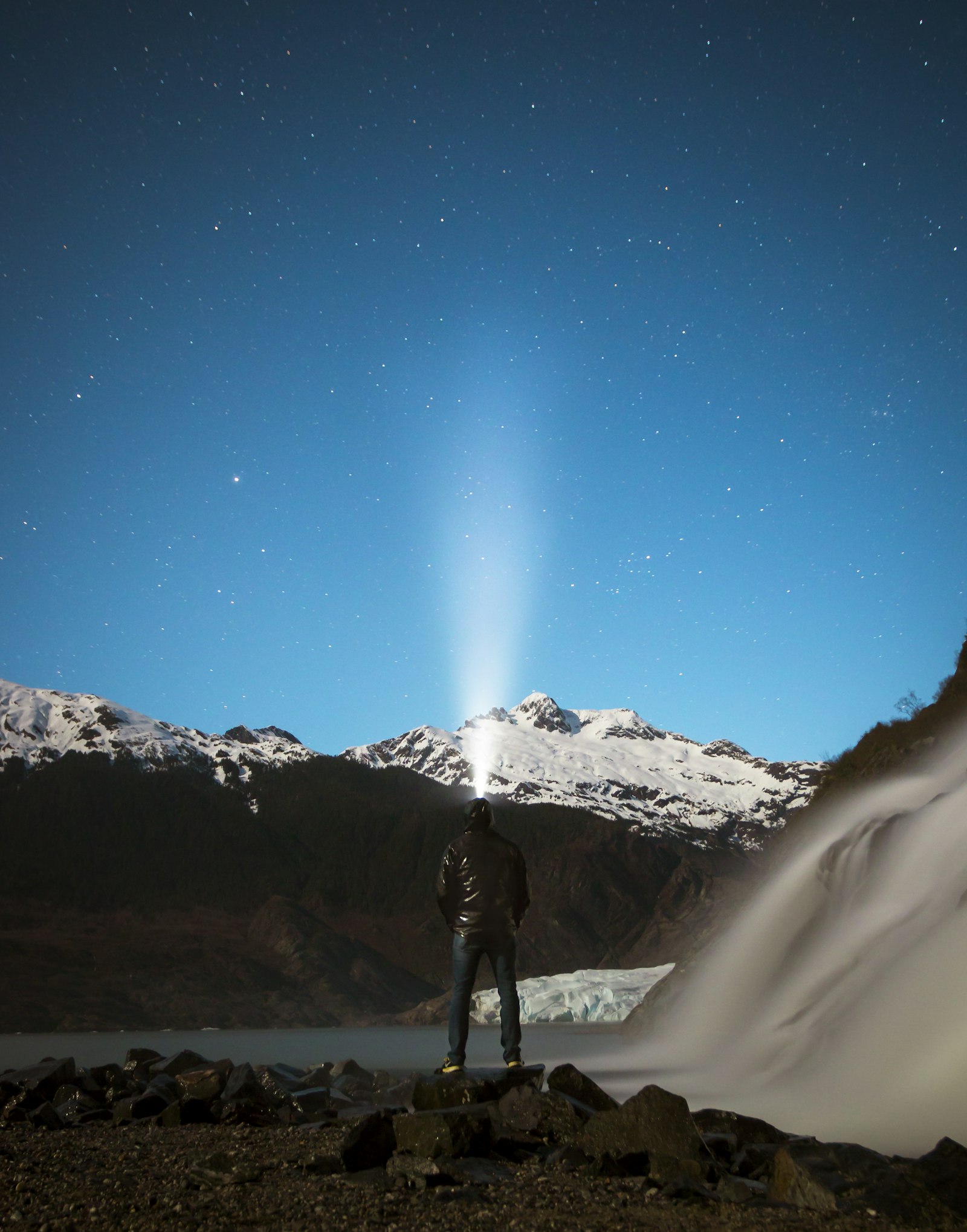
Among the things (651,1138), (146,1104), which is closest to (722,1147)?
(651,1138)

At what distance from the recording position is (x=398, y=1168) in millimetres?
6082

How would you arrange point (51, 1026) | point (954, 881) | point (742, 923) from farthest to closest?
point (51, 1026) → point (742, 923) → point (954, 881)

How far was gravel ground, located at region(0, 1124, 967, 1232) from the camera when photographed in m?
5.01

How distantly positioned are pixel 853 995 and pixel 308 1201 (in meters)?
8.83

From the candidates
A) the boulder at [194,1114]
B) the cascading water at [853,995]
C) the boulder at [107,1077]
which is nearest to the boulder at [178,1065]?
the boulder at [107,1077]

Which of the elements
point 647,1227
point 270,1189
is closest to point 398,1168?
point 270,1189

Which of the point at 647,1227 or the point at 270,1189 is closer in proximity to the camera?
the point at 647,1227

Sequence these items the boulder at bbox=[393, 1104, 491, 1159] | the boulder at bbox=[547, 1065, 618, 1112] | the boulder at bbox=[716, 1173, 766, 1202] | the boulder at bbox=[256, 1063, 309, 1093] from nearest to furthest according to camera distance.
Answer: the boulder at bbox=[716, 1173, 766, 1202] → the boulder at bbox=[393, 1104, 491, 1159] → the boulder at bbox=[547, 1065, 618, 1112] → the boulder at bbox=[256, 1063, 309, 1093]

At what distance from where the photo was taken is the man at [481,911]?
31.6 ft

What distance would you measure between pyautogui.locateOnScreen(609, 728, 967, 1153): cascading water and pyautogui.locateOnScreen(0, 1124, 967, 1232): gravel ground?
9.79 ft

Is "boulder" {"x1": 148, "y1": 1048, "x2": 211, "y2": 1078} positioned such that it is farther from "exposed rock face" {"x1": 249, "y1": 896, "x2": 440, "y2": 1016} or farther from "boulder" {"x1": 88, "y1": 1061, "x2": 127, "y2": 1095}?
"exposed rock face" {"x1": 249, "y1": 896, "x2": 440, "y2": 1016}

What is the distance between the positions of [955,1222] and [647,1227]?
1824 millimetres

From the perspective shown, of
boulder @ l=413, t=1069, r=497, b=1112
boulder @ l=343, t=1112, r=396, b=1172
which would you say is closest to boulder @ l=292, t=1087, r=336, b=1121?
boulder @ l=413, t=1069, r=497, b=1112

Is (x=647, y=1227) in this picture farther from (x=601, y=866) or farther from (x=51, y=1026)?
(x=601, y=866)
